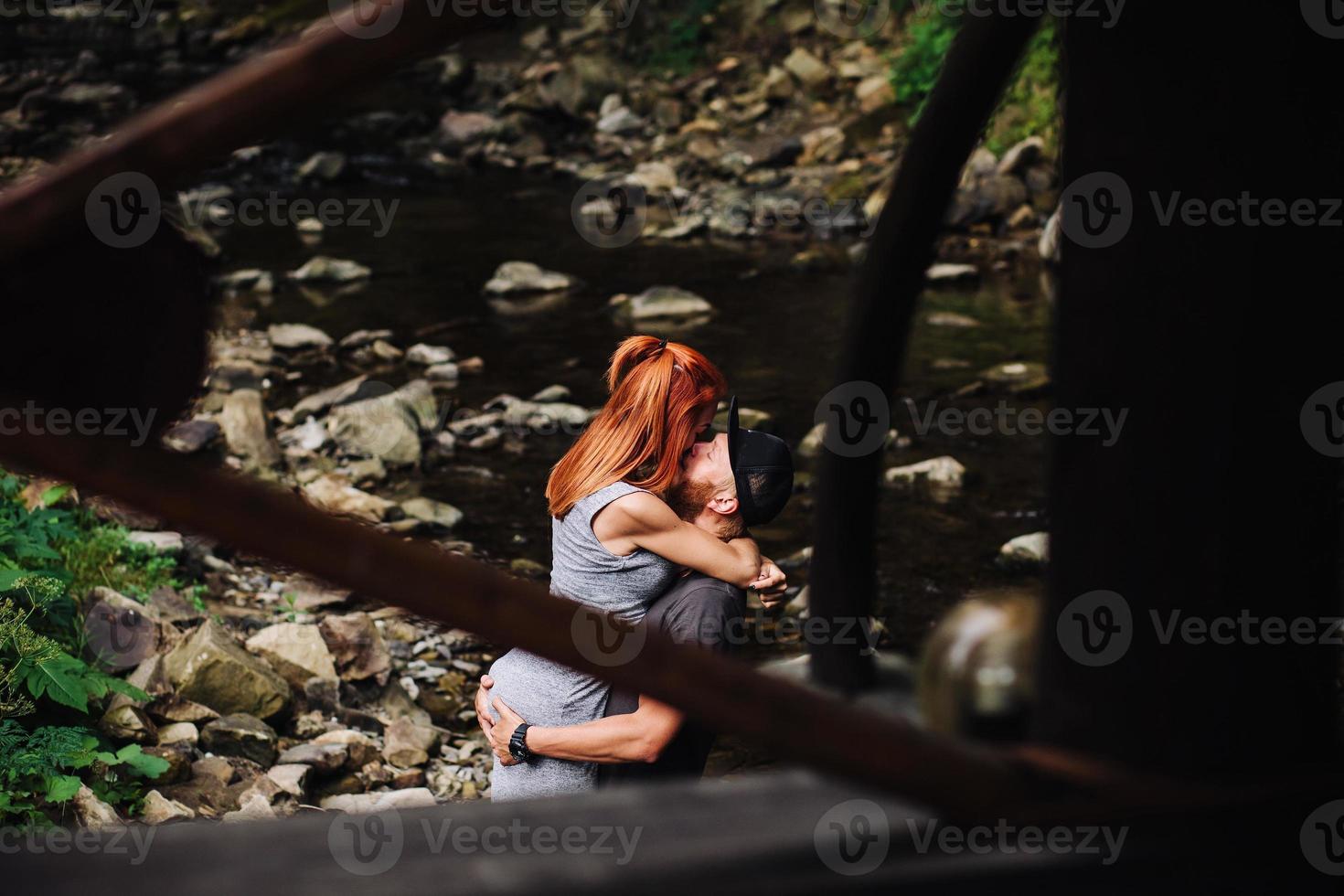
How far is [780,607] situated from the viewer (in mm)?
5582

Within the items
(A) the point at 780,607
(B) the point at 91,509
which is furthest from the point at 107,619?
(A) the point at 780,607

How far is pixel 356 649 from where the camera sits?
15.2 ft

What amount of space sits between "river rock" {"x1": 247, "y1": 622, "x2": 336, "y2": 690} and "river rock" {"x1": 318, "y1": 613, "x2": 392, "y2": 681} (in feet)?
0.26

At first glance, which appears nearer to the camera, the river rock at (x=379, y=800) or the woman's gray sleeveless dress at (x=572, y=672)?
the woman's gray sleeveless dress at (x=572, y=672)

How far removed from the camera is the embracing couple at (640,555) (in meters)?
2.76

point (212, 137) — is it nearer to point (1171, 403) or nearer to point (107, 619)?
point (1171, 403)

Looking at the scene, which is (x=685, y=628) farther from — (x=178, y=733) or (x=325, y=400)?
(x=325, y=400)

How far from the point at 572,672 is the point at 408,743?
5.31 feet

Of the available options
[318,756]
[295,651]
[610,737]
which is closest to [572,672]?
[610,737]

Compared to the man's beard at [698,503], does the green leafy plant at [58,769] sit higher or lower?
lower

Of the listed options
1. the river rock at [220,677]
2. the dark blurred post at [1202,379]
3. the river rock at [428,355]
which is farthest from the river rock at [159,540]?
the dark blurred post at [1202,379]

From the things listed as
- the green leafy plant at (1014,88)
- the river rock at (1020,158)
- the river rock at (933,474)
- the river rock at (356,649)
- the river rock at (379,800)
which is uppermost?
the green leafy plant at (1014,88)

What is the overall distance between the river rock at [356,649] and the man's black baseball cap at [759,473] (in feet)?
7.21

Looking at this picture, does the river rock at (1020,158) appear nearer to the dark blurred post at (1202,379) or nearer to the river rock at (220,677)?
the river rock at (220,677)
